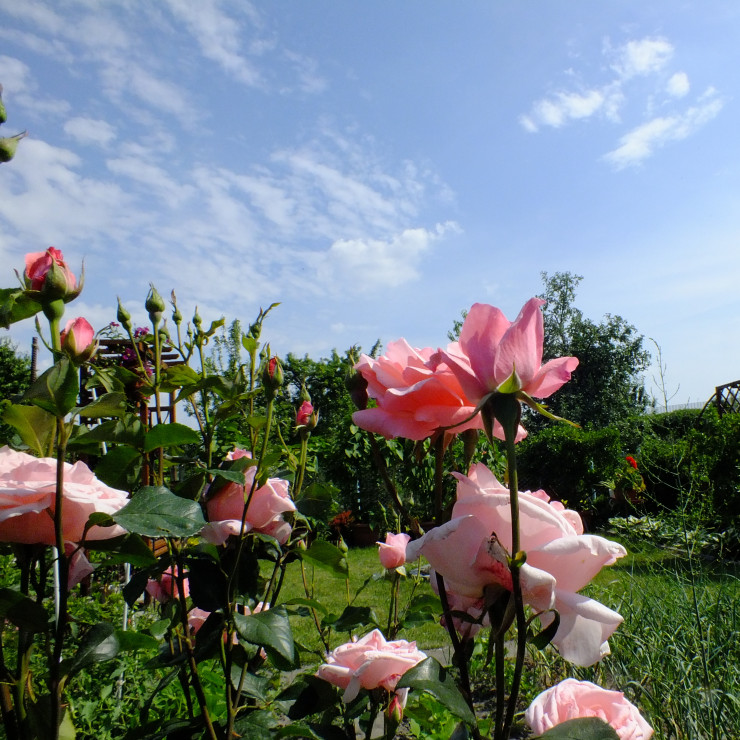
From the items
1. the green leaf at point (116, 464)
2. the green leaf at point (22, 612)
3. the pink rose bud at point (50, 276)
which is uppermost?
the pink rose bud at point (50, 276)

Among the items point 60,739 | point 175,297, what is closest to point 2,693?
point 60,739

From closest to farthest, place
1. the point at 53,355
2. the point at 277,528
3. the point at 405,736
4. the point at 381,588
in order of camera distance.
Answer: the point at 53,355 < the point at 277,528 < the point at 405,736 < the point at 381,588

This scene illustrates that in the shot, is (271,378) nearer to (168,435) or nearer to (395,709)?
(168,435)

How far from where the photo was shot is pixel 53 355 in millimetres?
705

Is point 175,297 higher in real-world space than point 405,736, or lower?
higher

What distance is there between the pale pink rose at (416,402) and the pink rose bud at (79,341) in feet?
1.25

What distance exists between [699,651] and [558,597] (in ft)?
4.58

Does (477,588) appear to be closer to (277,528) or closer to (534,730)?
(534,730)

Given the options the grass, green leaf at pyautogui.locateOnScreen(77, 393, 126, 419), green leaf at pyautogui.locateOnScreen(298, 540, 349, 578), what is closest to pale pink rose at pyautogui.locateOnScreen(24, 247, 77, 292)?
green leaf at pyautogui.locateOnScreen(77, 393, 126, 419)

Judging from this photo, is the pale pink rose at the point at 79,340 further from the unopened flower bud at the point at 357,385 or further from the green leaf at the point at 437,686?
the green leaf at the point at 437,686

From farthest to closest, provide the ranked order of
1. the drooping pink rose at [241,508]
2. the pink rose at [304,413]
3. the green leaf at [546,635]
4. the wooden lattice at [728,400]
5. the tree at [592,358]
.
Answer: the tree at [592,358]
the wooden lattice at [728,400]
the pink rose at [304,413]
the drooping pink rose at [241,508]
the green leaf at [546,635]

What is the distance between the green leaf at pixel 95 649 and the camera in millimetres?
603

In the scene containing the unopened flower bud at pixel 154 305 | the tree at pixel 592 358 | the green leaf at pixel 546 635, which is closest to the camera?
the green leaf at pixel 546 635

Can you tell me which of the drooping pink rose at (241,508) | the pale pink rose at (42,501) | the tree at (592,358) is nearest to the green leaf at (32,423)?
the pale pink rose at (42,501)
